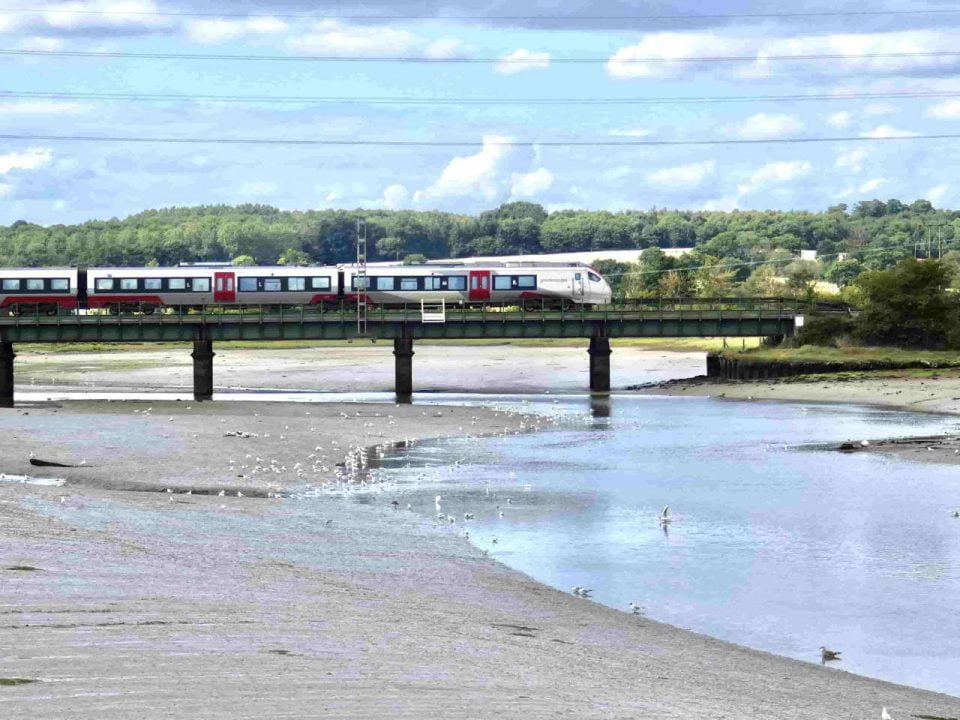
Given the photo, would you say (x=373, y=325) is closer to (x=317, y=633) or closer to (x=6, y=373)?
(x=6, y=373)

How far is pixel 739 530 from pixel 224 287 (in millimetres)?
72151

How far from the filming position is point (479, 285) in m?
98.8

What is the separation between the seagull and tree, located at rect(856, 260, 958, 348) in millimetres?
79095

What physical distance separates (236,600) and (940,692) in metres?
8.76

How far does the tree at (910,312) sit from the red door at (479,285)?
24.2 metres

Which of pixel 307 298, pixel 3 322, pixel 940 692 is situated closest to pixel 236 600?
pixel 940 692

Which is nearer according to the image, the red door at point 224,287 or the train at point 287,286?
the train at point 287,286

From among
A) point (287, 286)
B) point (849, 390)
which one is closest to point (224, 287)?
point (287, 286)

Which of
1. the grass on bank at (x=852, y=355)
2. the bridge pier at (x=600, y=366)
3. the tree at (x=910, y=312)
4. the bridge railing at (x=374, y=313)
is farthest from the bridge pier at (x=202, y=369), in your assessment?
the tree at (x=910, y=312)

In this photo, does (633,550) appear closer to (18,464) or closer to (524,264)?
(18,464)

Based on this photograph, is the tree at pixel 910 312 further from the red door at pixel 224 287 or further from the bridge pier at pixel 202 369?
the bridge pier at pixel 202 369

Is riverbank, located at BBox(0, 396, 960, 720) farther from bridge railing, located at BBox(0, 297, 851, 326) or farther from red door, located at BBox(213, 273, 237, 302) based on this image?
red door, located at BBox(213, 273, 237, 302)

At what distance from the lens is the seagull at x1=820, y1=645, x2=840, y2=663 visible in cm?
1941

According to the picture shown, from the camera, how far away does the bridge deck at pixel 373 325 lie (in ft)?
287
